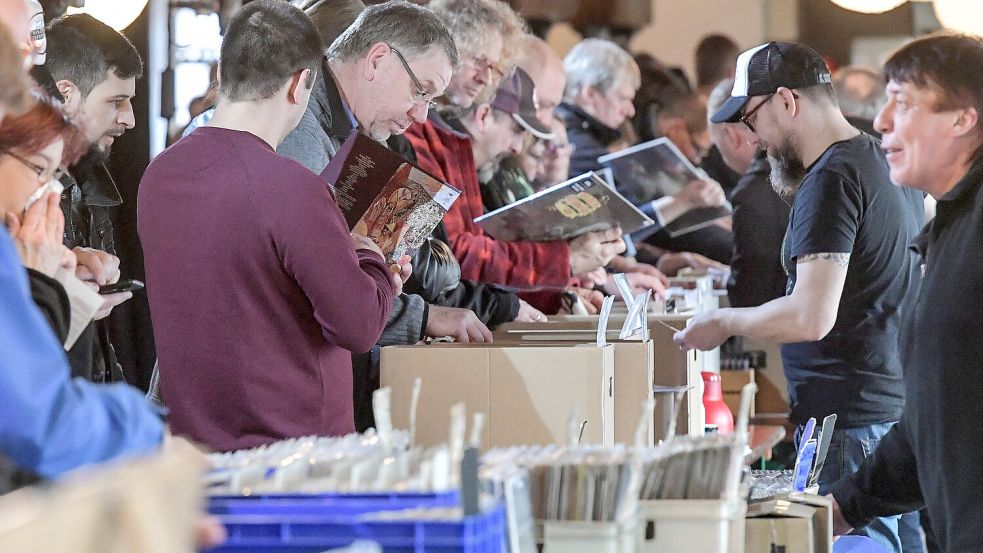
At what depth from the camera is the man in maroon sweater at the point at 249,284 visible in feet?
6.91

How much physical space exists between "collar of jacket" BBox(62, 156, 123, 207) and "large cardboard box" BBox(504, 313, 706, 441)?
0.98 metres

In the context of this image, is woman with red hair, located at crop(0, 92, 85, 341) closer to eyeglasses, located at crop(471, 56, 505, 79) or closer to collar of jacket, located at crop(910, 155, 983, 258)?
collar of jacket, located at crop(910, 155, 983, 258)

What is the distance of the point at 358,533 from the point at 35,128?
683 millimetres

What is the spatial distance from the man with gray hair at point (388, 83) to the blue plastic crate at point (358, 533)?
137 cm

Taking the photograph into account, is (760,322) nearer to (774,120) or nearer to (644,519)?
(774,120)

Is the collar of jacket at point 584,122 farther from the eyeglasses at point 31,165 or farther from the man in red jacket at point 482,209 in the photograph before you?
the eyeglasses at point 31,165

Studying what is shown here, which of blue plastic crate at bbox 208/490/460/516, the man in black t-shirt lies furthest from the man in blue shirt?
the man in black t-shirt

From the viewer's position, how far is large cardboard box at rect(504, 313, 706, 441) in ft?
9.50

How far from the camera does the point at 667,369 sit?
2.98m

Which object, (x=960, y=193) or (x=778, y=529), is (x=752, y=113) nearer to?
(x=960, y=193)

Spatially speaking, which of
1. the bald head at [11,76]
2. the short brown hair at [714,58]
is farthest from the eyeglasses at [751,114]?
the short brown hair at [714,58]

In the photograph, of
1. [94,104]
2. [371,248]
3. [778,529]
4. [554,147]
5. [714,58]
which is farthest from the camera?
[714,58]

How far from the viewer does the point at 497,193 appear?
13.6 feet

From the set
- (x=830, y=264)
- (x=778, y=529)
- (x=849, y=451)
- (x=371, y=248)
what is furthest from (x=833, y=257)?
(x=778, y=529)
